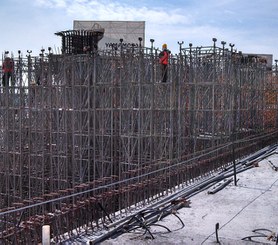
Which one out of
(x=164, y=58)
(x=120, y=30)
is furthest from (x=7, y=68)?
(x=120, y=30)

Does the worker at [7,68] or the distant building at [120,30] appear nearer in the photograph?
the worker at [7,68]

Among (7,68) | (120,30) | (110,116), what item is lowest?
(110,116)

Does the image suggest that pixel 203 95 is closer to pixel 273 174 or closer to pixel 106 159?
pixel 106 159

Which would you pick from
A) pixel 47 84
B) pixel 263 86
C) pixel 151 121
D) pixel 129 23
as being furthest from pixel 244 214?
pixel 129 23

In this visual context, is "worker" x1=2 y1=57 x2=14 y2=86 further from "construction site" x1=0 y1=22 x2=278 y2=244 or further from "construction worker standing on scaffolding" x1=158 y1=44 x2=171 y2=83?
"construction worker standing on scaffolding" x1=158 y1=44 x2=171 y2=83

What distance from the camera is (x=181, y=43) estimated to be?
20297 mm

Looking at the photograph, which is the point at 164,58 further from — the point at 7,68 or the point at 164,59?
the point at 7,68

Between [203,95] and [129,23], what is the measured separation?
90.7ft

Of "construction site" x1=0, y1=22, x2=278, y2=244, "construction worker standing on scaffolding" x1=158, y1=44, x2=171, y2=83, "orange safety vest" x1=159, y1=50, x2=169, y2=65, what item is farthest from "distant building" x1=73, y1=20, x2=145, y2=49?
"orange safety vest" x1=159, y1=50, x2=169, y2=65

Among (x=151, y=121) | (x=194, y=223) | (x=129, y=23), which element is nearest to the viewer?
(x=194, y=223)

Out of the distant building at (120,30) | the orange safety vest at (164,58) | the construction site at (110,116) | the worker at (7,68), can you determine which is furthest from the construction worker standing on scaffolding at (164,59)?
the distant building at (120,30)

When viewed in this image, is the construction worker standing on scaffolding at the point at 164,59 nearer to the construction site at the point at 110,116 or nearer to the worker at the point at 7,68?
the construction site at the point at 110,116

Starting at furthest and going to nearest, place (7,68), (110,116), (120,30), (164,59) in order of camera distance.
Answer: (120,30) < (7,68) < (110,116) < (164,59)

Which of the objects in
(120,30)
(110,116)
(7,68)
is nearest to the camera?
(110,116)
